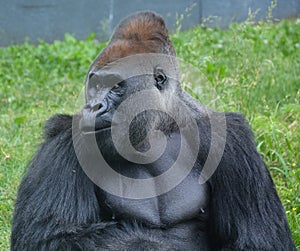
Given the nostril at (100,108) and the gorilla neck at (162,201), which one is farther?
the gorilla neck at (162,201)

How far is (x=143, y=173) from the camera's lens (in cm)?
399

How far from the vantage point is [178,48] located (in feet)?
23.5

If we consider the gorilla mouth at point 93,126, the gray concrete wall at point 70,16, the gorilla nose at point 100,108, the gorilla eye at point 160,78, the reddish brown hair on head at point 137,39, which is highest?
the gray concrete wall at point 70,16

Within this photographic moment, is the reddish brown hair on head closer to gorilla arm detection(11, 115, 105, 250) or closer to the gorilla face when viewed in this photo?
the gorilla face

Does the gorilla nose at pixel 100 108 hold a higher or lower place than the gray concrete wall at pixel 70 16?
lower

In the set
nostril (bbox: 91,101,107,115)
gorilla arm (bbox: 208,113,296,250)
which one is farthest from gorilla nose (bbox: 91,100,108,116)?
gorilla arm (bbox: 208,113,296,250)

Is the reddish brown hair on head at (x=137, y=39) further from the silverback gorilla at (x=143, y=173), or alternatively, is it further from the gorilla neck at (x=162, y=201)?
the gorilla neck at (x=162, y=201)

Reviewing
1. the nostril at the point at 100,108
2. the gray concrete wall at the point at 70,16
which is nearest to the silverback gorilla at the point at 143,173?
the nostril at the point at 100,108

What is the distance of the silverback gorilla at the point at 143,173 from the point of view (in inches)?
148

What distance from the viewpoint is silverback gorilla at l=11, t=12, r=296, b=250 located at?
3766 mm

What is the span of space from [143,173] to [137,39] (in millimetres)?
707

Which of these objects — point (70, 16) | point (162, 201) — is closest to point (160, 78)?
point (162, 201)

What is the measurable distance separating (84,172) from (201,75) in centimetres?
277

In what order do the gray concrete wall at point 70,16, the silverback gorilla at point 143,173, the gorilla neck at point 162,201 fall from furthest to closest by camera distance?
the gray concrete wall at point 70,16
the gorilla neck at point 162,201
the silverback gorilla at point 143,173
